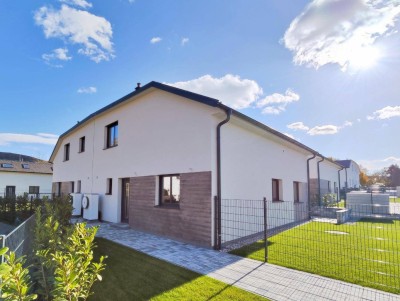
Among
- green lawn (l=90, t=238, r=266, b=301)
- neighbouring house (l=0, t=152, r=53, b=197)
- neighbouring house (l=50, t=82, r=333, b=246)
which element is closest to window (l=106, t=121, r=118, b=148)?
neighbouring house (l=50, t=82, r=333, b=246)

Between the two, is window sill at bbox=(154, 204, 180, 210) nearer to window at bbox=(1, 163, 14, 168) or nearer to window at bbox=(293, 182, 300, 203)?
window at bbox=(293, 182, 300, 203)

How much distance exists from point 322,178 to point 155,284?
2150cm

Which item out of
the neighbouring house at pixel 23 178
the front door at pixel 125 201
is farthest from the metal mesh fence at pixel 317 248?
the neighbouring house at pixel 23 178

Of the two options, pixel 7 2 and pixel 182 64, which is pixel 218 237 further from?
pixel 7 2

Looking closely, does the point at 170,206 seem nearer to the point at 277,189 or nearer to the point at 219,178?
the point at 219,178

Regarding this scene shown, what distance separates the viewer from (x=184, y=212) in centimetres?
813

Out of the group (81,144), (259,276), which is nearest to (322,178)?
(259,276)

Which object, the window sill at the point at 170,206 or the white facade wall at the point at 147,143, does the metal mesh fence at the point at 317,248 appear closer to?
the window sill at the point at 170,206

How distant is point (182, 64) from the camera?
10844 millimetres

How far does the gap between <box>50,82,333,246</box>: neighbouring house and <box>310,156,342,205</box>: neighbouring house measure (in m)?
4.45

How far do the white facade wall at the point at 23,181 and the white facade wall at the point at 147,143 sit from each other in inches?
789

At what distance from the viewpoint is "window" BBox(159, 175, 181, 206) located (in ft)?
29.0

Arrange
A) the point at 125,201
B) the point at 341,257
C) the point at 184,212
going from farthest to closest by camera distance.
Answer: the point at 125,201 < the point at 184,212 < the point at 341,257

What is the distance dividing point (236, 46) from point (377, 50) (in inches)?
199
